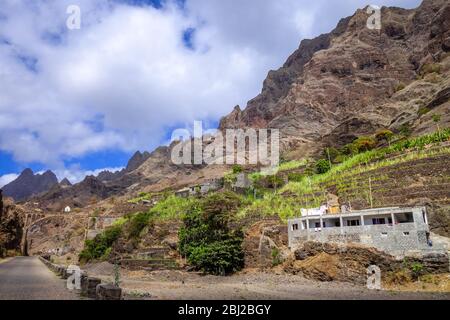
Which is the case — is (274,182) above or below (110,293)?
above

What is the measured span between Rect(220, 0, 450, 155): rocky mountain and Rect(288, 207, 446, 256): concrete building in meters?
52.1

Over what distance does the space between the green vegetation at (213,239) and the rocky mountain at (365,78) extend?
5064cm

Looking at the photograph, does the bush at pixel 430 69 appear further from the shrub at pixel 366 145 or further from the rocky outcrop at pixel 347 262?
the rocky outcrop at pixel 347 262

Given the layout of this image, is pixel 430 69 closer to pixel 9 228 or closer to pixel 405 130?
pixel 405 130

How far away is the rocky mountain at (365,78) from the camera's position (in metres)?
81.8

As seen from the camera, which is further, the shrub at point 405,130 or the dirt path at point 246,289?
the shrub at point 405,130

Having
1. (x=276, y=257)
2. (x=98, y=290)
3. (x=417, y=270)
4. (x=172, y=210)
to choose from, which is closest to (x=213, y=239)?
(x=276, y=257)

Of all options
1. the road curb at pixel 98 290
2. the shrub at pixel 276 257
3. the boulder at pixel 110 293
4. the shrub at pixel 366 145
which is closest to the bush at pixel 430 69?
the shrub at pixel 366 145

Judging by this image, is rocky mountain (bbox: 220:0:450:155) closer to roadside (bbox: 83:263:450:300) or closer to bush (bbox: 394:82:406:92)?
bush (bbox: 394:82:406:92)

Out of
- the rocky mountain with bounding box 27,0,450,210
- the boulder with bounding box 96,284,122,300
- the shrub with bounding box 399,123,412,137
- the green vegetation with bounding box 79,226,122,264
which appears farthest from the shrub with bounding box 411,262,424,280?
the rocky mountain with bounding box 27,0,450,210

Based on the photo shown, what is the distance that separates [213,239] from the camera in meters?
32.4

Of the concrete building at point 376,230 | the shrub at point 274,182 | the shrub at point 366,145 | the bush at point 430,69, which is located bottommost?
the concrete building at point 376,230

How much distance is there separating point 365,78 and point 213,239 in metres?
96.1
